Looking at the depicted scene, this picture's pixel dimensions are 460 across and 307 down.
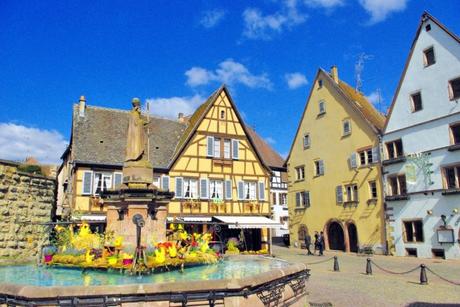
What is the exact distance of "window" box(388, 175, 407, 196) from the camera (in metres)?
27.7

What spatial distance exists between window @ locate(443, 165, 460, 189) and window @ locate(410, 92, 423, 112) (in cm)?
467

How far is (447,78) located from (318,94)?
12159 millimetres

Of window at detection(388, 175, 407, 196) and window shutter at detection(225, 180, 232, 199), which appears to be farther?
window shutter at detection(225, 180, 232, 199)

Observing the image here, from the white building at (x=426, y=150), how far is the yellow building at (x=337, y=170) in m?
1.53

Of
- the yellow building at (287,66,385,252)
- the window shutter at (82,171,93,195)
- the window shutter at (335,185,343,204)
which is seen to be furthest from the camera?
the window shutter at (335,185,343,204)

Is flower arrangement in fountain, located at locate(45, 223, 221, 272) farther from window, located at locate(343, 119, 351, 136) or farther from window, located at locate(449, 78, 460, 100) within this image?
window, located at locate(343, 119, 351, 136)

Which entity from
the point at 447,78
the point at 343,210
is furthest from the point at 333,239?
the point at 447,78

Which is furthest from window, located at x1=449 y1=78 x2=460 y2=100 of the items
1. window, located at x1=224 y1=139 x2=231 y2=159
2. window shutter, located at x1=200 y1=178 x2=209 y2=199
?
window shutter, located at x1=200 y1=178 x2=209 y2=199

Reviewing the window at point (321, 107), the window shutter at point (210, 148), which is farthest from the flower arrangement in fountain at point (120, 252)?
the window at point (321, 107)

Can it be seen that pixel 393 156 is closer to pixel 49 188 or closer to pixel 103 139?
pixel 103 139

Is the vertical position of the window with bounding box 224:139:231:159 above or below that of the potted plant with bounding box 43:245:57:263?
above

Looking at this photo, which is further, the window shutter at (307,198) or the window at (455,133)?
the window shutter at (307,198)

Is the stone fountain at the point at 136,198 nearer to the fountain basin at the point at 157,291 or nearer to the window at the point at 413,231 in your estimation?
the fountain basin at the point at 157,291

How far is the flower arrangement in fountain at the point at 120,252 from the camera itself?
29.1ft
